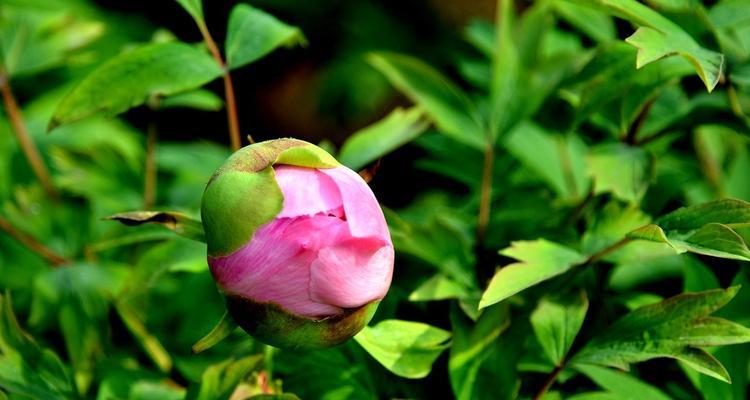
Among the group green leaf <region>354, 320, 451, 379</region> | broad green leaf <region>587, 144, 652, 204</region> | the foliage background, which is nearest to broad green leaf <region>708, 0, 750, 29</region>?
the foliage background

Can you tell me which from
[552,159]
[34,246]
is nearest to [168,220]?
[34,246]

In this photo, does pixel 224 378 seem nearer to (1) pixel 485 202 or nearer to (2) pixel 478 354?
(2) pixel 478 354

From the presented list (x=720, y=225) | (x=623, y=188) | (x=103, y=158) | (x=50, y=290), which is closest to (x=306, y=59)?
(x=103, y=158)

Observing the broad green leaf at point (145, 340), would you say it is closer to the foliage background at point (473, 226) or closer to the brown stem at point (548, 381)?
the foliage background at point (473, 226)

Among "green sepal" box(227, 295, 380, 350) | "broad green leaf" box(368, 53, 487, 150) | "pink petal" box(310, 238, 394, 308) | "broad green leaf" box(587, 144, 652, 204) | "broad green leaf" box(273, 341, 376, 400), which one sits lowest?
"broad green leaf" box(273, 341, 376, 400)

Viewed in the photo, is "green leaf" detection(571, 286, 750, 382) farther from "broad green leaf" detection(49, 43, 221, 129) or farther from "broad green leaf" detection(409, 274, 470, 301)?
"broad green leaf" detection(49, 43, 221, 129)

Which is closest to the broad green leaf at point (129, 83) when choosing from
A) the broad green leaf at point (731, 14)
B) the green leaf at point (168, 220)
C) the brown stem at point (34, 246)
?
the green leaf at point (168, 220)
